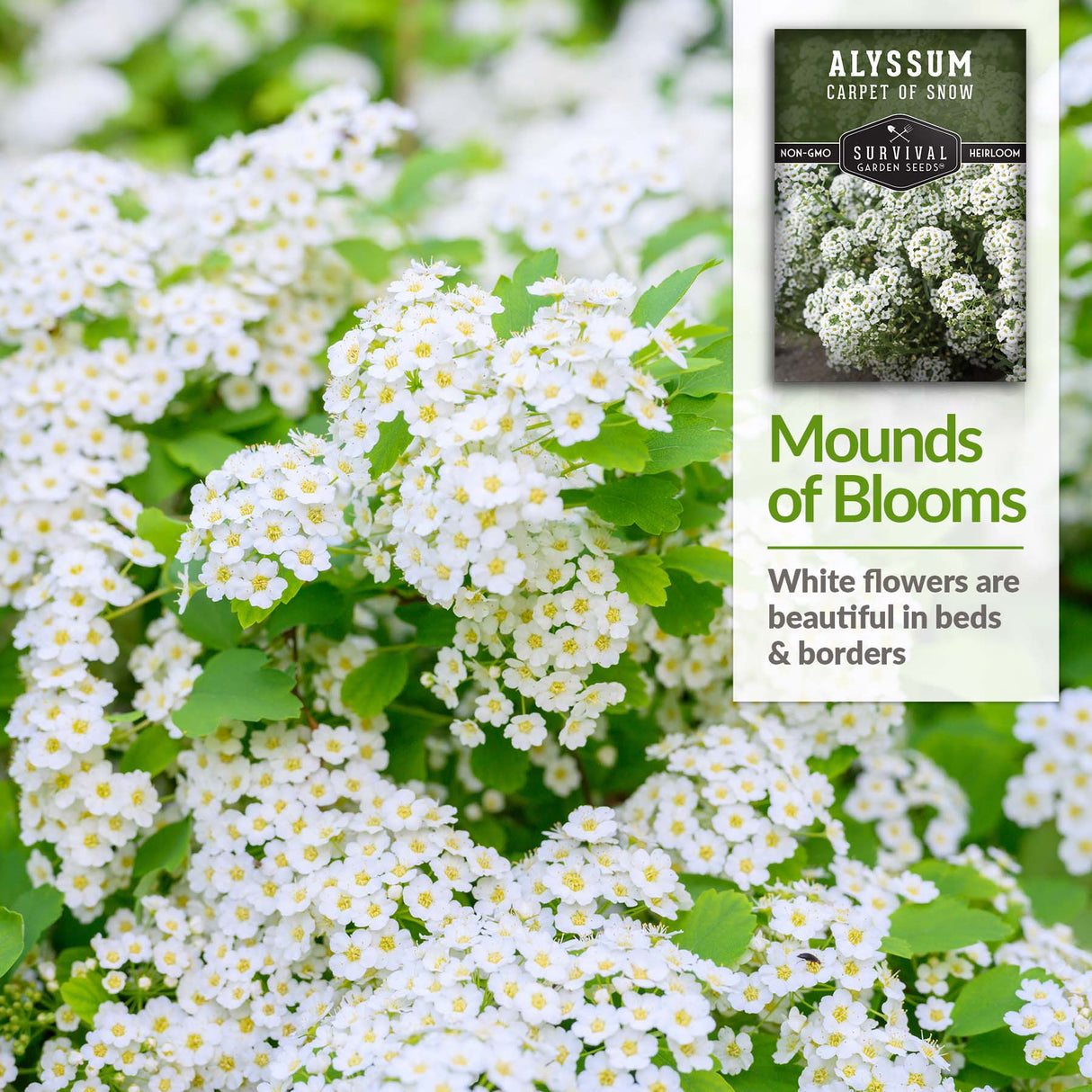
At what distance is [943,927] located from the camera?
1845mm

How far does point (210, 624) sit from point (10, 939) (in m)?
0.58

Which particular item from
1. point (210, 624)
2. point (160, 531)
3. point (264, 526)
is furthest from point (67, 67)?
point (264, 526)

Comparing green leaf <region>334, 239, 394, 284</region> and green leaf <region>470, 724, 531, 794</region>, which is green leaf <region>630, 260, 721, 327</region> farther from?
green leaf <region>334, 239, 394, 284</region>

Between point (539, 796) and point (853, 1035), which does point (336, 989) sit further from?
point (853, 1035)

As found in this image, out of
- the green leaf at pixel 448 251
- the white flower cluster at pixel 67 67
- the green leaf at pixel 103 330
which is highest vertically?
the white flower cluster at pixel 67 67

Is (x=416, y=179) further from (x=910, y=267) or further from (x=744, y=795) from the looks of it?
(x=744, y=795)

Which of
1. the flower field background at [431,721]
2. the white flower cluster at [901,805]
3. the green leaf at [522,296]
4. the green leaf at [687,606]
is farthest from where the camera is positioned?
the white flower cluster at [901,805]

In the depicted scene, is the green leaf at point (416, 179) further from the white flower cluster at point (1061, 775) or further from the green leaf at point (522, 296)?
the white flower cluster at point (1061, 775)

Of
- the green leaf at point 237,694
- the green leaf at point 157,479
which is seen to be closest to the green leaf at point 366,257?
the green leaf at point 157,479

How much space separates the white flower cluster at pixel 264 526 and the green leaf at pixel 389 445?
0.08 metres

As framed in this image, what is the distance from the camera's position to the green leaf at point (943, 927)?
5.92ft

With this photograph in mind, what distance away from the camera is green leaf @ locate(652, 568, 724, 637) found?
1888mm

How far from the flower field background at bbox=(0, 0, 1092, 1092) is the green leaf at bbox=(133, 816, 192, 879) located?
1 cm

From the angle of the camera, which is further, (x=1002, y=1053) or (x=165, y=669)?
(x=165, y=669)
